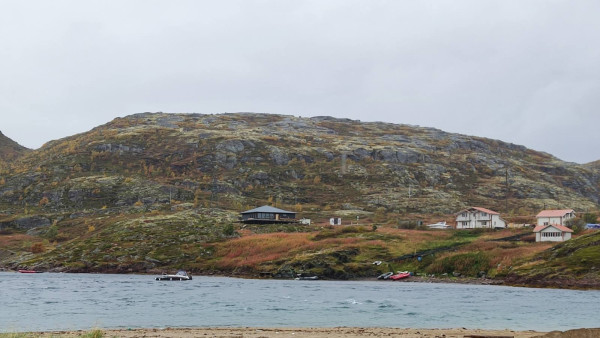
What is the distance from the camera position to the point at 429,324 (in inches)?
1972

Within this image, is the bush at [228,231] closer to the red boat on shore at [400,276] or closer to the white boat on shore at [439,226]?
the white boat on shore at [439,226]

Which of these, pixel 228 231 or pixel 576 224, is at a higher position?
pixel 576 224

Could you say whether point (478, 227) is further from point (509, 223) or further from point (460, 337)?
point (460, 337)

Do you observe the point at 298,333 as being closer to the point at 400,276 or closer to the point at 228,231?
the point at 400,276

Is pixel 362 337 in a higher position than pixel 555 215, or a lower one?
lower

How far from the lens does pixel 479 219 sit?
16475 centimetres

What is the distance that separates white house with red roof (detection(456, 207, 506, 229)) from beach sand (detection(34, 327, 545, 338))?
123900mm

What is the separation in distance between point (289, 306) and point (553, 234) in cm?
8348

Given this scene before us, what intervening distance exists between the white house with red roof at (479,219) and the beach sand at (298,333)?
4878 inches

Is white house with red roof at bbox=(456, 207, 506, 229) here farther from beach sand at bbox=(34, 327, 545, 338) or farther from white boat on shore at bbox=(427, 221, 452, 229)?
beach sand at bbox=(34, 327, 545, 338)

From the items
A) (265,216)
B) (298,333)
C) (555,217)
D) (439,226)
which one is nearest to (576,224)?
(555,217)

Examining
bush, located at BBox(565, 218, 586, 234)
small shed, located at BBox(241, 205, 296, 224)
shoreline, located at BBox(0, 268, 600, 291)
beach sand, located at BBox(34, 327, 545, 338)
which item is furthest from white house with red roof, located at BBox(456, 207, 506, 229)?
beach sand, located at BBox(34, 327, 545, 338)

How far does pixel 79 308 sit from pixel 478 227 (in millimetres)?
122510

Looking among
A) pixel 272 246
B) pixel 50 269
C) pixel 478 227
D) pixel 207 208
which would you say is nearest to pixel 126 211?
pixel 207 208
